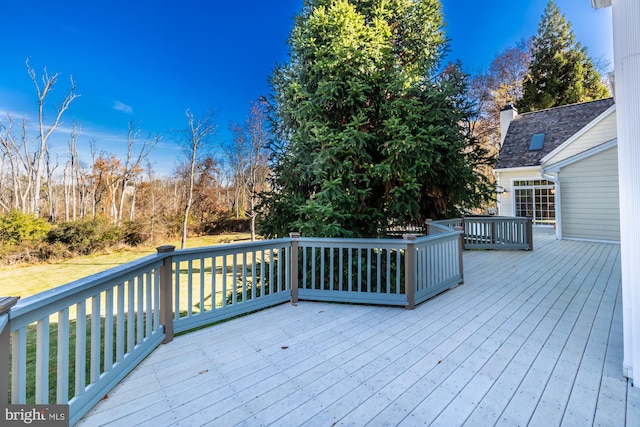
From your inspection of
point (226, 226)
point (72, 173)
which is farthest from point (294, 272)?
point (72, 173)

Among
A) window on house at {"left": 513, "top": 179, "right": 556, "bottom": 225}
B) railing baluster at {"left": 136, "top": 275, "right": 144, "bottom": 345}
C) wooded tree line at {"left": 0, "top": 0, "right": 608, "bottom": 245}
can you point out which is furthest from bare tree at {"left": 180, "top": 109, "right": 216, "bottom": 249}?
window on house at {"left": 513, "top": 179, "right": 556, "bottom": 225}

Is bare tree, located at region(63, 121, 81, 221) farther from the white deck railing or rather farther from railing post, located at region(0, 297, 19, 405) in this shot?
railing post, located at region(0, 297, 19, 405)

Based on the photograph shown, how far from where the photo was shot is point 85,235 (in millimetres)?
12773

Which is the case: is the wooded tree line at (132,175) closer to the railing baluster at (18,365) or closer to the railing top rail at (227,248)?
the railing top rail at (227,248)

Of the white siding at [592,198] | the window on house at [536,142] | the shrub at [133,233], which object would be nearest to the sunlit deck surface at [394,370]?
the white siding at [592,198]

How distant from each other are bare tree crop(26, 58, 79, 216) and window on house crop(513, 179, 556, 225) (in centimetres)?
2170

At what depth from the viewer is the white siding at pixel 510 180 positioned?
40.0 feet

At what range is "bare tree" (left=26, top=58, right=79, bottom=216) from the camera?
45.4 feet

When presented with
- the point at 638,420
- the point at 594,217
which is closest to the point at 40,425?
the point at 638,420

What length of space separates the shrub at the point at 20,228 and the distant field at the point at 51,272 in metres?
1.28

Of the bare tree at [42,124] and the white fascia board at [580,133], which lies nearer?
the white fascia board at [580,133]

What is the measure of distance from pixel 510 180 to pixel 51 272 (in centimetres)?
1824

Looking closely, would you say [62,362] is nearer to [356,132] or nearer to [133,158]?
[356,132]

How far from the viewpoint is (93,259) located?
12.4m
